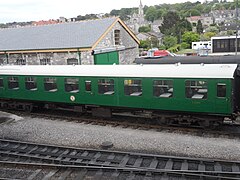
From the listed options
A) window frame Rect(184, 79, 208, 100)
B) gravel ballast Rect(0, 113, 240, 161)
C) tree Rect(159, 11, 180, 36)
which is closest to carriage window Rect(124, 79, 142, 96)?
gravel ballast Rect(0, 113, 240, 161)

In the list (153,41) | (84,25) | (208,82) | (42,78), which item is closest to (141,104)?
(208,82)

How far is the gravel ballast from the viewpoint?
33.9ft

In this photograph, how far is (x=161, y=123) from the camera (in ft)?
44.1

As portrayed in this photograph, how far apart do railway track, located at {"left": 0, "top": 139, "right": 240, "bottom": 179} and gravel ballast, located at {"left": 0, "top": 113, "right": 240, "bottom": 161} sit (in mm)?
707

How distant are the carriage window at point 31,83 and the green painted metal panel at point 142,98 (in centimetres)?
22

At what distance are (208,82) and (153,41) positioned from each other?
6421 centimetres

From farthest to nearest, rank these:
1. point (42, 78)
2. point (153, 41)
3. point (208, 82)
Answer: point (153, 41) < point (42, 78) < point (208, 82)

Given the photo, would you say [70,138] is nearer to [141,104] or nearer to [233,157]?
[141,104]

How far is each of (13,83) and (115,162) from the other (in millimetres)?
10397

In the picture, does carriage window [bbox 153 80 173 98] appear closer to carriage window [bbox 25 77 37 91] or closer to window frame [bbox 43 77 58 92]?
window frame [bbox 43 77 58 92]

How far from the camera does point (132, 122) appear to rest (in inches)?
560

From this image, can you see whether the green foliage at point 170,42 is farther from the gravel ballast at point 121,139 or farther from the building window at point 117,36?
the gravel ballast at point 121,139

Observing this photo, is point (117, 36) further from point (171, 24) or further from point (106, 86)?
point (171, 24)

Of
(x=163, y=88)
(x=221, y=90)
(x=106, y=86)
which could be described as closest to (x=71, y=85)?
(x=106, y=86)
